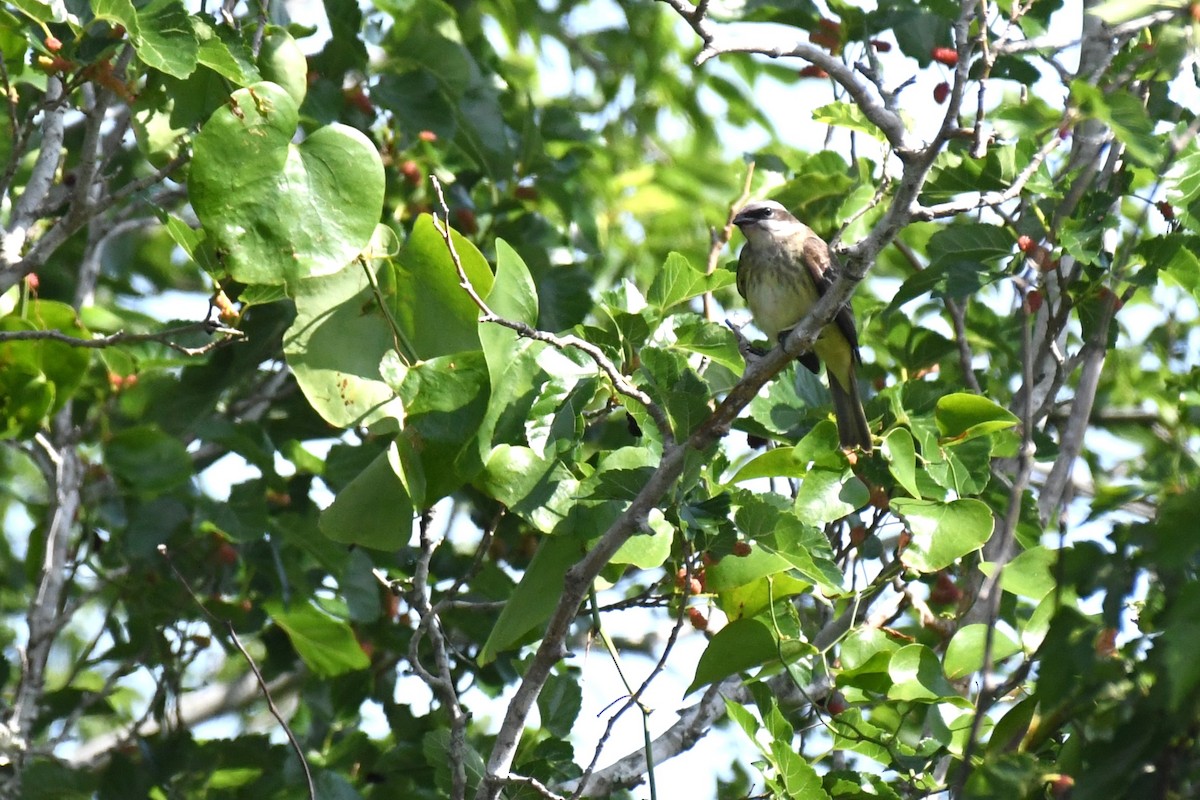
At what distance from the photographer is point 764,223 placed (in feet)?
18.7

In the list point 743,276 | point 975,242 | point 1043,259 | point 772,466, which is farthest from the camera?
point 743,276

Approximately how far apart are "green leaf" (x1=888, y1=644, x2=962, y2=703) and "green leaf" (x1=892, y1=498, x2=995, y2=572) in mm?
229

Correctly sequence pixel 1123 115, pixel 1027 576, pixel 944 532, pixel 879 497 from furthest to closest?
pixel 879 497 → pixel 944 532 → pixel 1027 576 → pixel 1123 115

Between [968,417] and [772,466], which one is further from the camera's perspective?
[772,466]

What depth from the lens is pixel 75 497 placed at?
5.28m

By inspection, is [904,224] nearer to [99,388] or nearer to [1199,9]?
[1199,9]

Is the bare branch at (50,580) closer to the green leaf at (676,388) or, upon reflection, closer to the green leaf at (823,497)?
the green leaf at (676,388)

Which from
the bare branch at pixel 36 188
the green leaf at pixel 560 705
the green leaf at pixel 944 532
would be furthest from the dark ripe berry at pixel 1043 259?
the bare branch at pixel 36 188

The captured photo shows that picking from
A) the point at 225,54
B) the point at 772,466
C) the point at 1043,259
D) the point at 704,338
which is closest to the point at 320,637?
the point at 772,466

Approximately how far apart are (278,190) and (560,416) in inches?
35.6

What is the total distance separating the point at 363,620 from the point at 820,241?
8.17 ft

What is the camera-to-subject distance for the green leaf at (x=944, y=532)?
3473mm

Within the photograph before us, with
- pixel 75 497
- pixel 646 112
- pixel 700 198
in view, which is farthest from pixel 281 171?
pixel 646 112

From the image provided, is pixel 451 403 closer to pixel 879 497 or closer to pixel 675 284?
pixel 675 284
